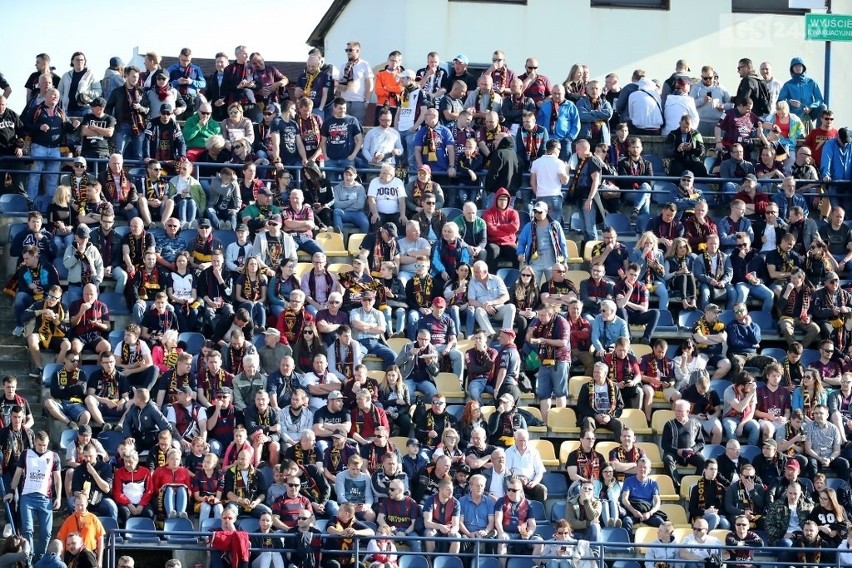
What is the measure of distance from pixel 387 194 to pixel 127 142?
349 cm

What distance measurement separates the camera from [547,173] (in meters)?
26.6

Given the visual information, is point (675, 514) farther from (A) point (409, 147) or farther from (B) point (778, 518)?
(A) point (409, 147)

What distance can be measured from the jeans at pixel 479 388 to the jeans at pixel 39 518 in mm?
5062

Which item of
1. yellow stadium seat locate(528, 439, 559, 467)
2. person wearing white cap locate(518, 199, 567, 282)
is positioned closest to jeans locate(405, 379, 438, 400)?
yellow stadium seat locate(528, 439, 559, 467)

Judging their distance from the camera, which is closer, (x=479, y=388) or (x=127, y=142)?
(x=479, y=388)

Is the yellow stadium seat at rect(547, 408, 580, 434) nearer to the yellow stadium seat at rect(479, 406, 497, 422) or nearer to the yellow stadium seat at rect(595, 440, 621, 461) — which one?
the yellow stadium seat at rect(595, 440, 621, 461)

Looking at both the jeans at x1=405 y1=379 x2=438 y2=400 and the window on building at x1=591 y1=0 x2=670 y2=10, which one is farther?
the window on building at x1=591 y1=0 x2=670 y2=10

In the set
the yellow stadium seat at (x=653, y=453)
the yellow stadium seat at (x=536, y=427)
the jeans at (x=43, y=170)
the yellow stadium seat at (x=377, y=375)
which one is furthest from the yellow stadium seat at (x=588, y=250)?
the jeans at (x=43, y=170)

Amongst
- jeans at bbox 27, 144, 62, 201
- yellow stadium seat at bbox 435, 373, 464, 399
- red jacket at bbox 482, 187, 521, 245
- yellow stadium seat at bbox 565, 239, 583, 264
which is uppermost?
jeans at bbox 27, 144, 62, 201

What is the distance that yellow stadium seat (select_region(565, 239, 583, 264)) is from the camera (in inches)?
1037

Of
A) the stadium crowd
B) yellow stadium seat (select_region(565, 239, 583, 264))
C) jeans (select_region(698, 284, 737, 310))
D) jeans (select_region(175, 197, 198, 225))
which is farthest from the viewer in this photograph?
yellow stadium seat (select_region(565, 239, 583, 264))

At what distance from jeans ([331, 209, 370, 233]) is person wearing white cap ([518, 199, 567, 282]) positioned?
1972 millimetres

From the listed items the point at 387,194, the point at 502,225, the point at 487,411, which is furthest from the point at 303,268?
the point at 487,411

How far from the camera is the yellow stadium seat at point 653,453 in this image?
78.7ft
